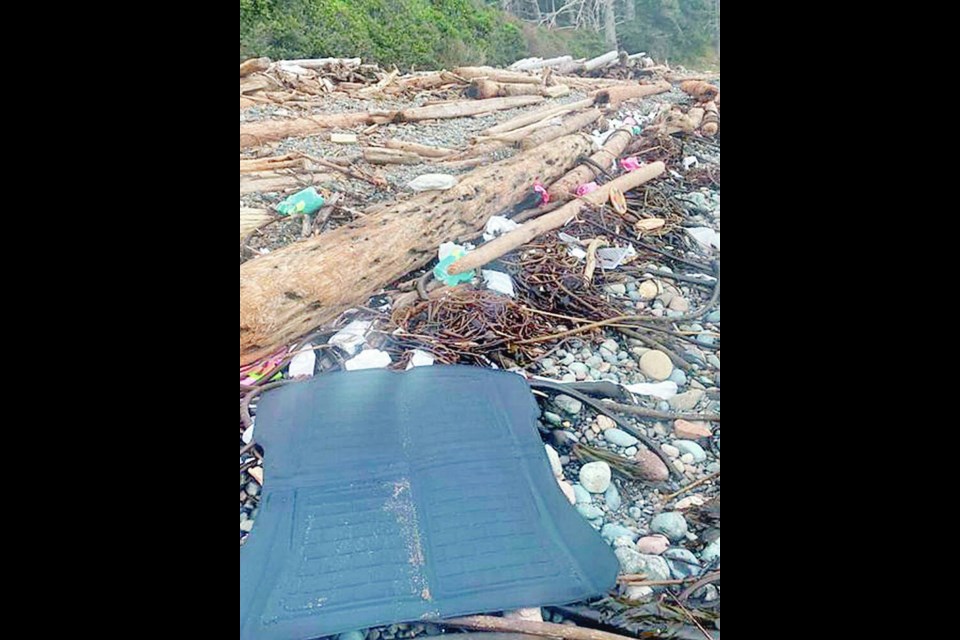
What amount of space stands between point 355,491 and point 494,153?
4.46 feet

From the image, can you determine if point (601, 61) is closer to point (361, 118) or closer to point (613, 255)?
point (613, 255)

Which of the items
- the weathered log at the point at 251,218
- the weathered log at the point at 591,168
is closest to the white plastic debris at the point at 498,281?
the weathered log at the point at 591,168

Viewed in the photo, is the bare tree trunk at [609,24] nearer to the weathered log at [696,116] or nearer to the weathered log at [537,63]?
the weathered log at [537,63]

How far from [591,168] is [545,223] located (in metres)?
0.34

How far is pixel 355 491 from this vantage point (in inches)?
73.2

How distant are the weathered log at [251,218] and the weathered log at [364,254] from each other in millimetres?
124

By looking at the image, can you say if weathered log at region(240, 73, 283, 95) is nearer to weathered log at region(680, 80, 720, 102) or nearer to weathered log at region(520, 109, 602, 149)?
weathered log at region(520, 109, 602, 149)

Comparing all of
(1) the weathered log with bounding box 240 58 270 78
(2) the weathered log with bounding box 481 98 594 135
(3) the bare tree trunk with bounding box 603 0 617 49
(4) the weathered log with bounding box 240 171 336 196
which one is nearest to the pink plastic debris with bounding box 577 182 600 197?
(2) the weathered log with bounding box 481 98 594 135

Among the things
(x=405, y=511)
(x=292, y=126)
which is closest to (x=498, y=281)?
(x=405, y=511)

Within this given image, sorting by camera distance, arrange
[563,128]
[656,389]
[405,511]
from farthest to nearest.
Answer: [563,128], [656,389], [405,511]

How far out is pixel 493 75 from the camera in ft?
8.64

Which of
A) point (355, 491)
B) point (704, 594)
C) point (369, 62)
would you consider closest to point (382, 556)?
point (355, 491)

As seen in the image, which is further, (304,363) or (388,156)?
(388,156)
